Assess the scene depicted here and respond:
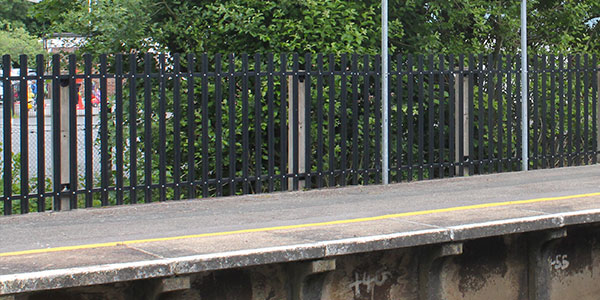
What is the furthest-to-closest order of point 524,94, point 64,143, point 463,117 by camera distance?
point 524,94, point 463,117, point 64,143

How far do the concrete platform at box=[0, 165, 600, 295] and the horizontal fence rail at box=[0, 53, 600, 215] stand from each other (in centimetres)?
39

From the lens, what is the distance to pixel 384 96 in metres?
11.2

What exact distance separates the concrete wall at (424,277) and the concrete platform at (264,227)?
0.19 meters

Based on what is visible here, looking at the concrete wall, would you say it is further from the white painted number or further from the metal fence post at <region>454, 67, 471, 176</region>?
the metal fence post at <region>454, 67, 471, 176</region>

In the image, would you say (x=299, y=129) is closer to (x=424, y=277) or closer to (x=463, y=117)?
(x=463, y=117)

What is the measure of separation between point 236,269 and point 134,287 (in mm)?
761

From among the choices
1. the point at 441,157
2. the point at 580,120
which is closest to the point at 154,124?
the point at 441,157

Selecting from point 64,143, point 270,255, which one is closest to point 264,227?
point 270,255

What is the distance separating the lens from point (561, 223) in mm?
7797

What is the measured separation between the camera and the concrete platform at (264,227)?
19.4 feet

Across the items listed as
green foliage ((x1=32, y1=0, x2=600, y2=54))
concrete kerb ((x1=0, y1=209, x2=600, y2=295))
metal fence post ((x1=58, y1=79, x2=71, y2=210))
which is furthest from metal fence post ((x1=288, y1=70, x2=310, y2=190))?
concrete kerb ((x1=0, y1=209, x2=600, y2=295))

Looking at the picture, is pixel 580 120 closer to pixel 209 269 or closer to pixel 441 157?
pixel 441 157

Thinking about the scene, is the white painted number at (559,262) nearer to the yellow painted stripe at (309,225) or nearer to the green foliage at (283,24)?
the yellow painted stripe at (309,225)

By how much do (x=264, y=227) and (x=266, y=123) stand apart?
3663 mm
